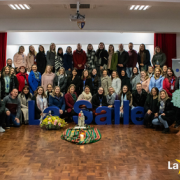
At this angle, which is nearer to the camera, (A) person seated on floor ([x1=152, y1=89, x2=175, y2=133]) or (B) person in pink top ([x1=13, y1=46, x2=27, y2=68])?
(A) person seated on floor ([x1=152, y1=89, x2=175, y2=133])

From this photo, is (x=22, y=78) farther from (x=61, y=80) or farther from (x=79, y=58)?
(x=79, y=58)

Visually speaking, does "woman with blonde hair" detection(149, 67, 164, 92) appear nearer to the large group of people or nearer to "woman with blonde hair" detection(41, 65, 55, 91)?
the large group of people

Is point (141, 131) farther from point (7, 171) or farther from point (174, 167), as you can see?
point (7, 171)

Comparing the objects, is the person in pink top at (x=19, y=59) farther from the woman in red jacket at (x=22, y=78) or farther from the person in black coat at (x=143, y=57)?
the person in black coat at (x=143, y=57)

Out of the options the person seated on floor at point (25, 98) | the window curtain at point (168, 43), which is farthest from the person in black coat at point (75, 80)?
the window curtain at point (168, 43)

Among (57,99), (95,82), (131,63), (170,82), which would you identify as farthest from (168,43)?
(57,99)

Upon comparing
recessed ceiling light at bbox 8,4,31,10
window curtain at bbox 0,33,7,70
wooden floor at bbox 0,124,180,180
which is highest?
recessed ceiling light at bbox 8,4,31,10

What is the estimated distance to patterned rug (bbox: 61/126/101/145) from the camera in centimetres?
531

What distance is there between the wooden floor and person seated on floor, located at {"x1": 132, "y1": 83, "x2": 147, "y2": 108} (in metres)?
1.36

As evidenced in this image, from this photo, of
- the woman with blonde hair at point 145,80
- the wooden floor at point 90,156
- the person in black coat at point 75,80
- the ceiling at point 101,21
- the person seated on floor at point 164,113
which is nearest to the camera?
the wooden floor at point 90,156

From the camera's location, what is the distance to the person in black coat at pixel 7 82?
7.55 m

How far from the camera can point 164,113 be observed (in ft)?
21.2

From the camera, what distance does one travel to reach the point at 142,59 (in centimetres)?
894

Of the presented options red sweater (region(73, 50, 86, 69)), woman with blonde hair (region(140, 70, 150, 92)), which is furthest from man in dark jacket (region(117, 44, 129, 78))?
red sweater (region(73, 50, 86, 69))
